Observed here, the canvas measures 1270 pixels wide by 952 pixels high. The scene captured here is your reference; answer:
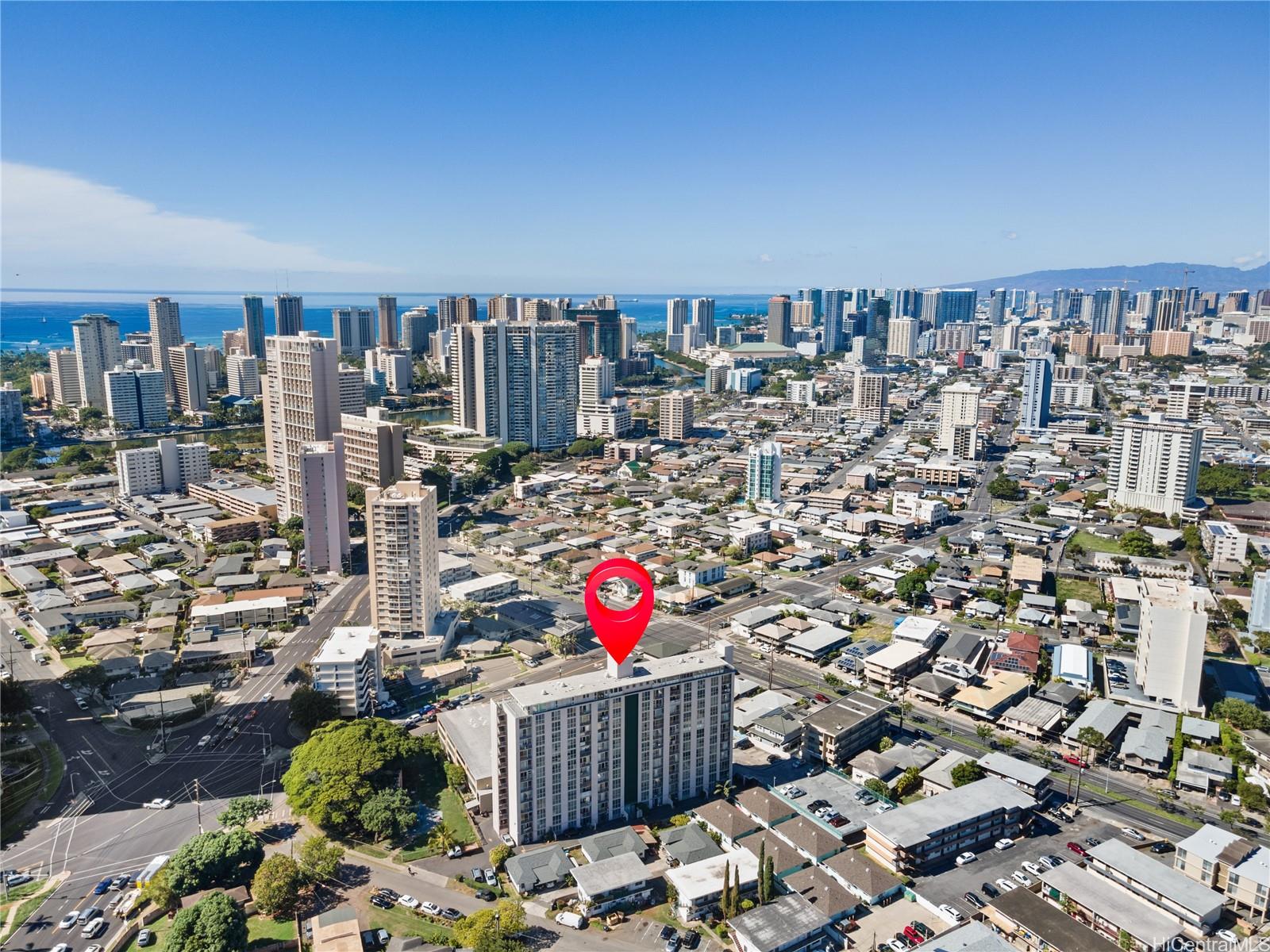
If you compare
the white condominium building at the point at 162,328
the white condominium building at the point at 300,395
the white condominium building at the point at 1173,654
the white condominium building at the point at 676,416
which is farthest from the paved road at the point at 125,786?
the white condominium building at the point at 162,328

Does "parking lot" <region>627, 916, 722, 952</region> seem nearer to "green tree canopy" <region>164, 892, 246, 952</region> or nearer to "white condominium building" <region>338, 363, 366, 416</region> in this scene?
"green tree canopy" <region>164, 892, 246, 952</region>

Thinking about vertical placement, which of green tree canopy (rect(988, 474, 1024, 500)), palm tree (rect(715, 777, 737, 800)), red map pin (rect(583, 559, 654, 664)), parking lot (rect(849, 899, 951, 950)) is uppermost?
red map pin (rect(583, 559, 654, 664))

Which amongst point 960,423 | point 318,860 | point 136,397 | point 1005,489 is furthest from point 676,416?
point 318,860

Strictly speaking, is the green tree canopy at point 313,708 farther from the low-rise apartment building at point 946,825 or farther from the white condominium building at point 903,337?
the white condominium building at point 903,337

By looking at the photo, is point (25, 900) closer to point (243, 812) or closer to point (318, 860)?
point (243, 812)

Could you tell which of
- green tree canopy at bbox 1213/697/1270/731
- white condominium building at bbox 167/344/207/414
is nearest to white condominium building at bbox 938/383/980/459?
green tree canopy at bbox 1213/697/1270/731
